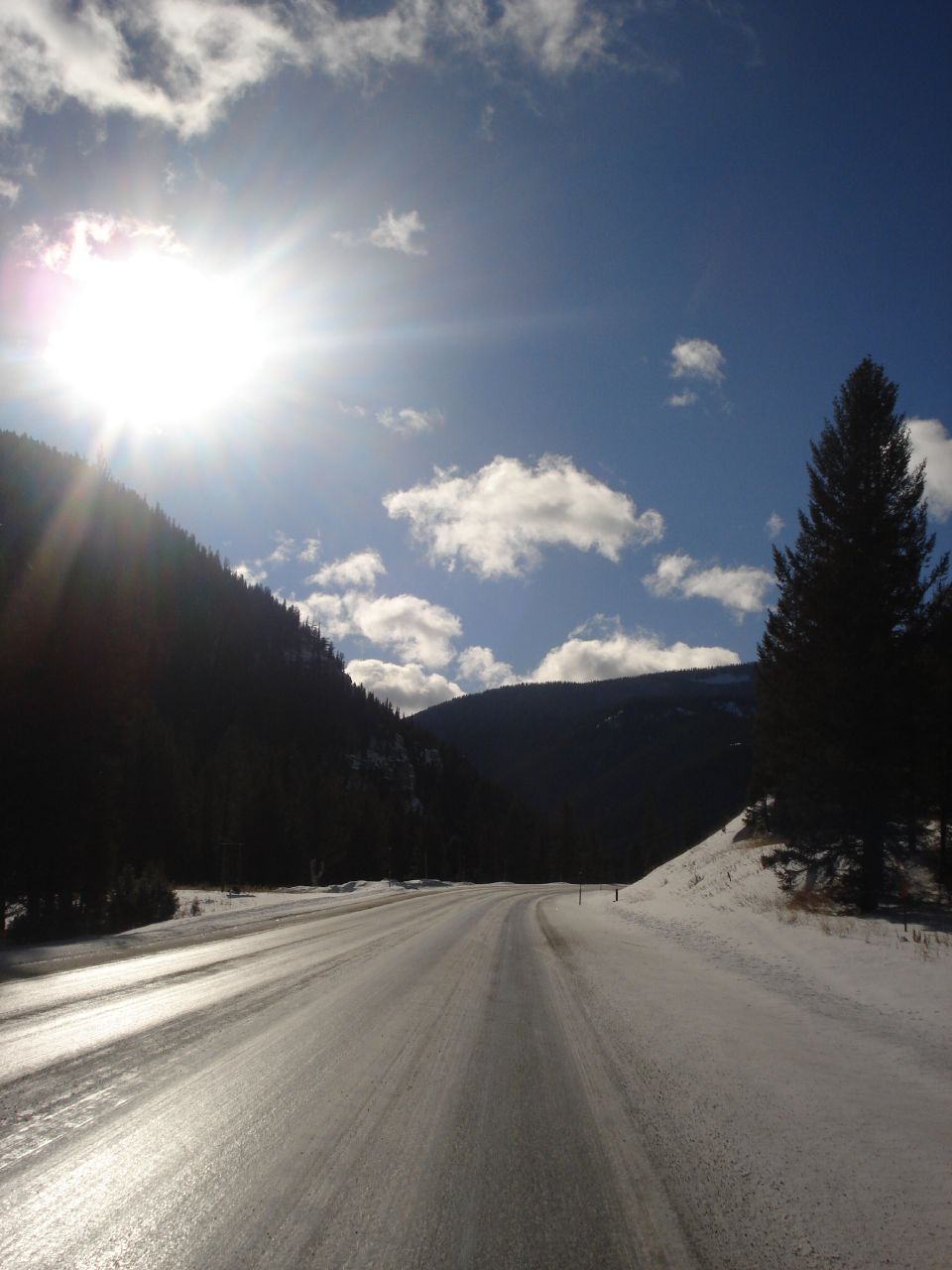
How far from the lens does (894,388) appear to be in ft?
65.4

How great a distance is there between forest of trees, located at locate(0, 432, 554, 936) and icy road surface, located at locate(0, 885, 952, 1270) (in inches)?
526

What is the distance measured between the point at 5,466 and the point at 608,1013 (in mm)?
209008

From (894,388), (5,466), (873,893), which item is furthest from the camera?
(5,466)

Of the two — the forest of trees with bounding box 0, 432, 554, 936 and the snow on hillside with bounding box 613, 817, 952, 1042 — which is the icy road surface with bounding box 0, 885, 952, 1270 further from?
the forest of trees with bounding box 0, 432, 554, 936

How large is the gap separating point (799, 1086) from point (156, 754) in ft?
261

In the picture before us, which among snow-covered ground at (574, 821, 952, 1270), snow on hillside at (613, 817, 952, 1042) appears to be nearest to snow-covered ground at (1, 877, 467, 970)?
snow-covered ground at (574, 821, 952, 1270)

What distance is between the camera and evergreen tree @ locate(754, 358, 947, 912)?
17.5 meters

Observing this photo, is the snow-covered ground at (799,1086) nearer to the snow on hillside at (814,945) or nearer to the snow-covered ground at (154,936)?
the snow on hillside at (814,945)

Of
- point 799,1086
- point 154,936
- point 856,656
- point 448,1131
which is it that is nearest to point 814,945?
point 856,656

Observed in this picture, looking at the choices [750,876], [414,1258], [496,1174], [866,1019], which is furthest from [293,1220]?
[750,876]

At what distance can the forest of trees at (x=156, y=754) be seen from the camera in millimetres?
20922

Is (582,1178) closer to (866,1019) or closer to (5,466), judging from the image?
(866,1019)

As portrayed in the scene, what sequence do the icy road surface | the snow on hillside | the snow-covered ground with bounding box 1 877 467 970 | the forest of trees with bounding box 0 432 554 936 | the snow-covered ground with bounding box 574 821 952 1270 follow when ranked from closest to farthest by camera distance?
1. the icy road surface
2. the snow-covered ground with bounding box 574 821 952 1270
3. the snow on hillside
4. the snow-covered ground with bounding box 1 877 467 970
5. the forest of trees with bounding box 0 432 554 936

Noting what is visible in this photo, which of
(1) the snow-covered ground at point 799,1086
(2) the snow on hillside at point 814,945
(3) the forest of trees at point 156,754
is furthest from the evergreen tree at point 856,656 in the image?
(3) the forest of trees at point 156,754
